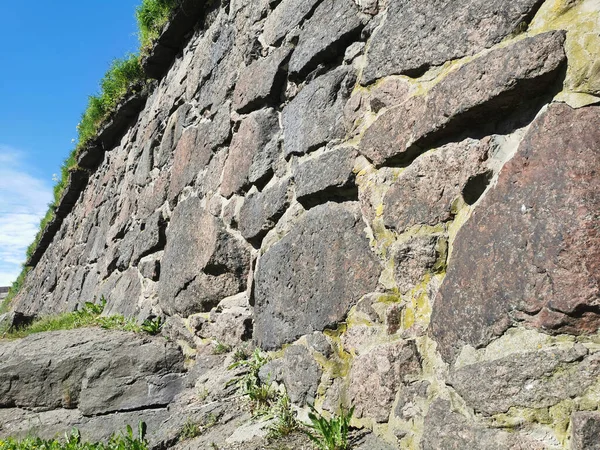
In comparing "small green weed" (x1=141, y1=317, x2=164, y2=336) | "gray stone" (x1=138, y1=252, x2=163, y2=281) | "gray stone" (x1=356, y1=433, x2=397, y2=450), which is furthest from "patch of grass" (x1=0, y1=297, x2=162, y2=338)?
"gray stone" (x1=356, y1=433, x2=397, y2=450)

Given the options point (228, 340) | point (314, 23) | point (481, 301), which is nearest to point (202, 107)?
point (314, 23)

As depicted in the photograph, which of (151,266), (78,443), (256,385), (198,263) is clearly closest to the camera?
(256,385)

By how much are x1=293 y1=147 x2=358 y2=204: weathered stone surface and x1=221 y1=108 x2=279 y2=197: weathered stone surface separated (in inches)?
15.0

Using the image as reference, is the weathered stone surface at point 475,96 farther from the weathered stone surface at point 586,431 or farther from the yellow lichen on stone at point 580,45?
the weathered stone surface at point 586,431

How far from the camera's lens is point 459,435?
4.79ft

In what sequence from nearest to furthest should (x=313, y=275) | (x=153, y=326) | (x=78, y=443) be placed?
(x=313, y=275) < (x=78, y=443) < (x=153, y=326)

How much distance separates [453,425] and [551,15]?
3.62 feet

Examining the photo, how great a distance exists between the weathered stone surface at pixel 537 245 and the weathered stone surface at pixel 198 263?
1.54 metres

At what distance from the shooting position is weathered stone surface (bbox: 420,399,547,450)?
1332 mm

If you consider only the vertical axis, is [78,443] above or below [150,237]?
below

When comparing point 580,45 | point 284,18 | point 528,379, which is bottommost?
point 528,379

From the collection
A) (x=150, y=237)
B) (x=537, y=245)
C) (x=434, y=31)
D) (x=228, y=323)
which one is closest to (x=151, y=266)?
(x=150, y=237)

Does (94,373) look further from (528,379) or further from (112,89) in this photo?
(112,89)

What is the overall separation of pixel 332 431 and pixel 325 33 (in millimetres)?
1606
